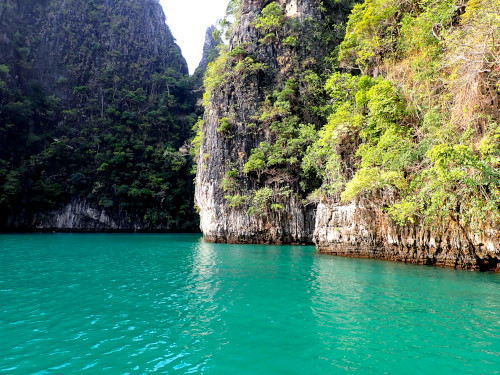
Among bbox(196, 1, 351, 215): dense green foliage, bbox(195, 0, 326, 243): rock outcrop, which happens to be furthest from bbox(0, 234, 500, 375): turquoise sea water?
bbox(196, 1, 351, 215): dense green foliage

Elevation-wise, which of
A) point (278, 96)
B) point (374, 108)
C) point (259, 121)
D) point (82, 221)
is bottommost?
point (82, 221)

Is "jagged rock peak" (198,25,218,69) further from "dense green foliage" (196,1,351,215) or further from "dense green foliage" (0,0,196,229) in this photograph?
"dense green foliage" (196,1,351,215)

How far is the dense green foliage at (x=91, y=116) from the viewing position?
1313 inches

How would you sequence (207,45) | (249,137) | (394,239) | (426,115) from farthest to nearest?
(207,45) < (249,137) < (394,239) < (426,115)

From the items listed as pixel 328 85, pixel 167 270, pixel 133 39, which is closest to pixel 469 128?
pixel 328 85

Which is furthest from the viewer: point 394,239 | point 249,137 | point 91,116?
point 91,116

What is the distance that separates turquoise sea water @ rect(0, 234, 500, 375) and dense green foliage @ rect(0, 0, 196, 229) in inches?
1107

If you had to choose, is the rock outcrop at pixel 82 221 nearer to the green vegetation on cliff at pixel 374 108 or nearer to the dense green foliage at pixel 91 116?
the dense green foliage at pixel 91 116

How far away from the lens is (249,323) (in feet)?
17.5

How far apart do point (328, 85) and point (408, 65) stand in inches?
187

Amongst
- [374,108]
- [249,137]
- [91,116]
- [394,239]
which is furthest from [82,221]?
[374,108]

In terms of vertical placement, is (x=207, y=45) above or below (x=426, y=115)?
above

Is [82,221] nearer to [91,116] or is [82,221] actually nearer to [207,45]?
[91,116]

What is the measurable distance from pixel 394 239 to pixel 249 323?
9.72 metres
